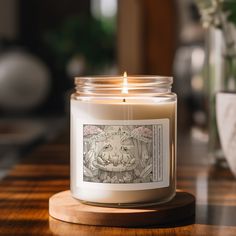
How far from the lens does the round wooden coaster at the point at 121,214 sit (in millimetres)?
549

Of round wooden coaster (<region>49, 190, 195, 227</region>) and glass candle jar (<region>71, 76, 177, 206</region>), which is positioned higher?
glass candle jar (<region>71, 76, 177, 206</region>)

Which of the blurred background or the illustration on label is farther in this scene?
the blurred background

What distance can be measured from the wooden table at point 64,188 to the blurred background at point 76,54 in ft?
0.85

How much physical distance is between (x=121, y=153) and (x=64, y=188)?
19cm

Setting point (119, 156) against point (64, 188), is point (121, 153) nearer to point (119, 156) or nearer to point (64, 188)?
point (119, 156)

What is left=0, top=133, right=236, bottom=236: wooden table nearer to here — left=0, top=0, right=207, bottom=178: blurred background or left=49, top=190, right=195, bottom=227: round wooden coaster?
left=49, top=190, right=195, bottom=227: round wooden coaster

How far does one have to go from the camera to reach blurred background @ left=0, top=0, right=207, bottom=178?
1.75m

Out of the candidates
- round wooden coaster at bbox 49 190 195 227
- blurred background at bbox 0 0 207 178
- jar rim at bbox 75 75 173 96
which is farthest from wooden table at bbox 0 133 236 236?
blurred background at bbox 0 0 207 178

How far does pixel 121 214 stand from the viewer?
55 centimetres

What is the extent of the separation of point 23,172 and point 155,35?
1057 millimetres

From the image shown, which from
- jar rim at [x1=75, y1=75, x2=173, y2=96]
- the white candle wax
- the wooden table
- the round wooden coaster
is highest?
jar rim at [x1=75, y1=75, x2=173, y2=96]

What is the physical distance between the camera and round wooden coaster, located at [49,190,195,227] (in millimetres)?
549

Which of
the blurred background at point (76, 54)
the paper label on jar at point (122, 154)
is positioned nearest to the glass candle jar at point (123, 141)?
the paper label on jar at point (122, 154)

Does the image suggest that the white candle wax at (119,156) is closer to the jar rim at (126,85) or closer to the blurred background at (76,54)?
the jar rim at (126,85)
